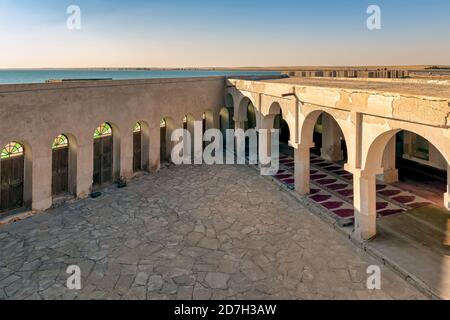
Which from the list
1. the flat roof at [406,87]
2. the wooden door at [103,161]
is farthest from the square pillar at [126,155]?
the flat roof at [406,87]

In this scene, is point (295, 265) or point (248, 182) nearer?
point (295, 265)

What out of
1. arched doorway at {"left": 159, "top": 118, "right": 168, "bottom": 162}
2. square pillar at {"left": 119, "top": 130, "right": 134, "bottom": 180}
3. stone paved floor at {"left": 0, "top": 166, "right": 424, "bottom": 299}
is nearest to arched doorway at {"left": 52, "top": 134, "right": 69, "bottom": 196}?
stone paved floor at {"left": 0, "top": 166, "right": 424, "bottom": 299}

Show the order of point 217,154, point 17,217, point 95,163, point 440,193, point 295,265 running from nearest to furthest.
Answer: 1. point 295,265
2. point 17,217
3. point 440,193
4. point 95,163
5. point 217,154

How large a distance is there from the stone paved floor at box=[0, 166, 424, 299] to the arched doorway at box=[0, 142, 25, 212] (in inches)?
48.7

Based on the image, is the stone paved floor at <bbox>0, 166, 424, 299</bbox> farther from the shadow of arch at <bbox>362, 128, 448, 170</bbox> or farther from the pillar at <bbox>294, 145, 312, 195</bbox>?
the shadow of arch at <bbox>362, 128, 448, 170</bbox>

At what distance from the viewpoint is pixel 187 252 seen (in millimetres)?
10430

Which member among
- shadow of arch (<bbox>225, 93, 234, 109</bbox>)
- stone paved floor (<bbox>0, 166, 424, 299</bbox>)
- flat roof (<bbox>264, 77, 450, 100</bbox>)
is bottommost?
stone paved floor (<bbox>0, 166, 424, 299</bbox>)

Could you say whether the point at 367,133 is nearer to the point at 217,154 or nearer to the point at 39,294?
the point at 39,294

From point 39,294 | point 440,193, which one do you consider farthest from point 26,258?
point 440,193

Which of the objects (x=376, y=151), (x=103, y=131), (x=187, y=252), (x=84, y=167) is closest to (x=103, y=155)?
(x=103, y=131)

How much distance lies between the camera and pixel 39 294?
8398 mm

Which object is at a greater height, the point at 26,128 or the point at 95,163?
the point at 26,128

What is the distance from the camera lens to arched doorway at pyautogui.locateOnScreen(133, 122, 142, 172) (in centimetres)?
1859
